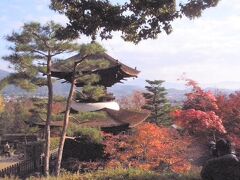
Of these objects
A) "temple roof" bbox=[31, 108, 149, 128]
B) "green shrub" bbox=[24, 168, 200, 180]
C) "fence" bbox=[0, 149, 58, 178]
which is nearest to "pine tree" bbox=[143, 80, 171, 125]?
"temple roof" bbox=[31, 108, 149, 128]

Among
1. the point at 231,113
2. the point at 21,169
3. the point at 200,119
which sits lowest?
the point at 21,169

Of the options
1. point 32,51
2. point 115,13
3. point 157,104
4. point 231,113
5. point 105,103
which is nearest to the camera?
point 115,13

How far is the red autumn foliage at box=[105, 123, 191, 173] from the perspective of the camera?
805 inches

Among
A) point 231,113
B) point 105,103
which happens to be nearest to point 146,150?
point 105,103

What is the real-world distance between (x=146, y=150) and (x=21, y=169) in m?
6.57

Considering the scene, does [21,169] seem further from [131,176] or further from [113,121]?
[131,176]

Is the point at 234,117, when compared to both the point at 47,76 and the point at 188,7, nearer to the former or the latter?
the point at 47,76

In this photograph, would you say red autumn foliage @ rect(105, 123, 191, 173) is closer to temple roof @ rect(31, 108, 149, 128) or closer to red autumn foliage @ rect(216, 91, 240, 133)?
temple roof @ rect(31, 108, 149, 128)

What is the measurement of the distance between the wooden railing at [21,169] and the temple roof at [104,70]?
488 centimetres

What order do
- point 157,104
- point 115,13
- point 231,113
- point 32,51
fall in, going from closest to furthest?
point 115,13 < point 32,51 < point 231,113 < point 157,104

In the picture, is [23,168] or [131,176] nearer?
[131,176]

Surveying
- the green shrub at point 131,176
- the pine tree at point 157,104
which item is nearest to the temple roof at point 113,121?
the green shrub at point 131,176

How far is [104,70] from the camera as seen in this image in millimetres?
22969

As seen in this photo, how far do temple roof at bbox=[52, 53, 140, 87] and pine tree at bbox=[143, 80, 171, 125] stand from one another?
19510 mm
